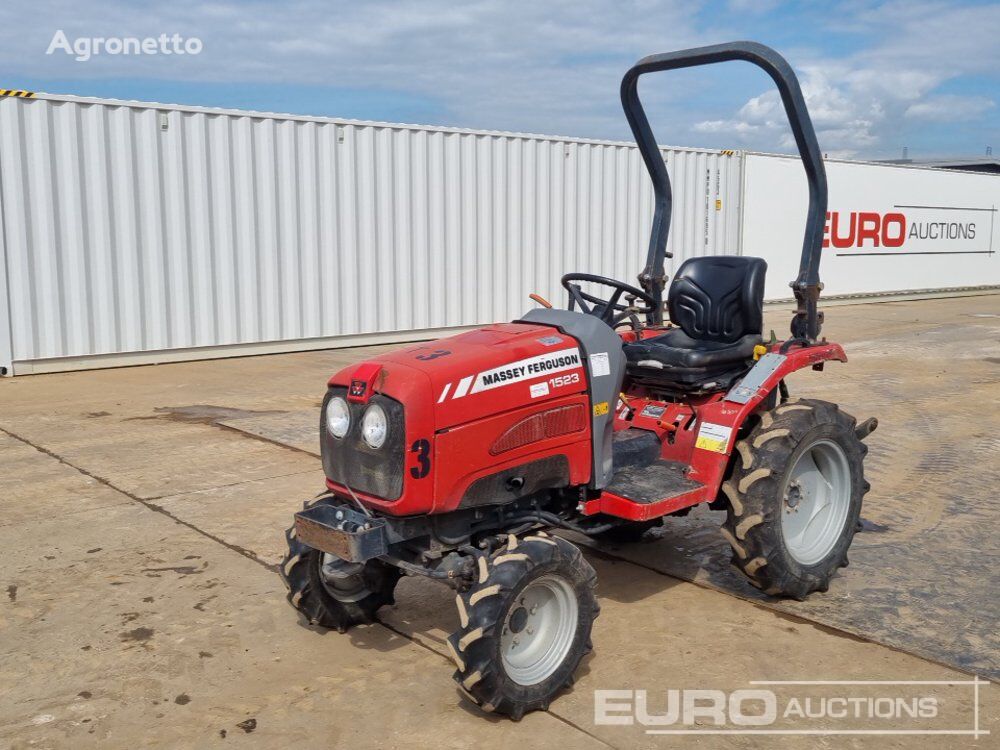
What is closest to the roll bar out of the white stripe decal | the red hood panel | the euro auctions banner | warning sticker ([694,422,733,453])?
warning sticker ([694,422,733,453])

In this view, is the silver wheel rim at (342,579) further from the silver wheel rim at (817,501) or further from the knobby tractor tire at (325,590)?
the silver wheel rim at (817,501)

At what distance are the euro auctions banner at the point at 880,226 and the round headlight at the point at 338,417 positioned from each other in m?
14.1

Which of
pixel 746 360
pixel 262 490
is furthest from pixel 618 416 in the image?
pixel 262 490

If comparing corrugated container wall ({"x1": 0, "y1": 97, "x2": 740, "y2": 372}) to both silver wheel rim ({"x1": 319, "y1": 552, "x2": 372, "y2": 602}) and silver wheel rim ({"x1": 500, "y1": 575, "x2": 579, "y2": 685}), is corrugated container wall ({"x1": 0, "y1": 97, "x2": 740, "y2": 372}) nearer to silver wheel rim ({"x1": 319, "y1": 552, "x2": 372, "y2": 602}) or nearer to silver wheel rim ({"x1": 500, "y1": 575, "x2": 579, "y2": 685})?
silver wheel rim ({"x1": 319, "y1": 552, "x2": 372, "y2": 602})

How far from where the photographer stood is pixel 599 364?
3.60 meters

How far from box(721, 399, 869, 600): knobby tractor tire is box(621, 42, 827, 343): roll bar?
47 centimetres

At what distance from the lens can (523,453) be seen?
3400 mm

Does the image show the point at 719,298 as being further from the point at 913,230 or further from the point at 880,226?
the point at 913,230

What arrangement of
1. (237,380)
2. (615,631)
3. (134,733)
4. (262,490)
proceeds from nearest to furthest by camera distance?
(134,733)
(615,631)
(262,490)
(237,380)

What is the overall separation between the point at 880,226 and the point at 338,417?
1845cm

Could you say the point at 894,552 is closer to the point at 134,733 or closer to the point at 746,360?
the point at 746,360

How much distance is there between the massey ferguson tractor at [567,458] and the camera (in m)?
3.13

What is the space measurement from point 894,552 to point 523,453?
2.19 metres

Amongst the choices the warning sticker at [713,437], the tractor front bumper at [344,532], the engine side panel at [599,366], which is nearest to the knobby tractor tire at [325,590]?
the tractor front bumper at [344,532]
